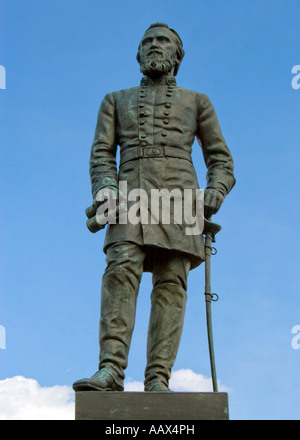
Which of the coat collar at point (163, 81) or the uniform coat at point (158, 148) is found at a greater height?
the coat collar at point (163, 81)

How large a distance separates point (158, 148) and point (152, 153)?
9 centimetres

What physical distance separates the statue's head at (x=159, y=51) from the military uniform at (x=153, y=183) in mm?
140

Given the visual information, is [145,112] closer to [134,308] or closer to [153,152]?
[153,152]

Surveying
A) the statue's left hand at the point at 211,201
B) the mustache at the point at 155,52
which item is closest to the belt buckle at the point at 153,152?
the statue's left hand at the point at 211,201

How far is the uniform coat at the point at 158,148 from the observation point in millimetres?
8758

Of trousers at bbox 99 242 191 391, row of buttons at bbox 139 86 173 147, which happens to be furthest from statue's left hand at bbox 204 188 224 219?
row of buttons at bbox 139 86 173 147

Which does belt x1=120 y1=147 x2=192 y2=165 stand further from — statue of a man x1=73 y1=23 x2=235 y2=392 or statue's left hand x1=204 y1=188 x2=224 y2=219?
statue's left hand x1=204 y1=188 x2=224 y2=219

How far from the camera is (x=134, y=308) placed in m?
8.52

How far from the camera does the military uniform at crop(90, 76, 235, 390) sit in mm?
8414

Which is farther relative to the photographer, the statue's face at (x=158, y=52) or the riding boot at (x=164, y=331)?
the statue's face at (x=158, y=52)

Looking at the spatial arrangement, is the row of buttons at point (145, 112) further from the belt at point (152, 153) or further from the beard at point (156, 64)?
the beard at point (156, 64)

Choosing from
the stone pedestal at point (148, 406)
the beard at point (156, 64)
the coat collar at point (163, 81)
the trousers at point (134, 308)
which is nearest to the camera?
the stone pedestal at point (148, 406)
